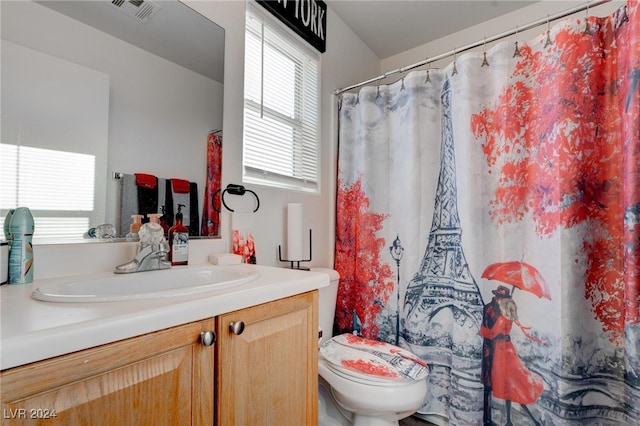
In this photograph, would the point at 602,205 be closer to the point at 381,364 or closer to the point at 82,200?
the point at 381,364

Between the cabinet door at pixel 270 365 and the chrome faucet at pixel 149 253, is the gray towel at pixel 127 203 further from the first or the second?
the cabinet door at pixel 270 365

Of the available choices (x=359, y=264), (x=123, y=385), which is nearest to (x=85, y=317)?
(x=123, y=385)

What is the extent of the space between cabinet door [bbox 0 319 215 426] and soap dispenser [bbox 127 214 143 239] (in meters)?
0.54

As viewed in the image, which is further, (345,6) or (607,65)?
(345,6)

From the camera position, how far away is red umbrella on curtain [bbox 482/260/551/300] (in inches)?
51.5

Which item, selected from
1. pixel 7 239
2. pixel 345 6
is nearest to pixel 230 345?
pixel 7 239

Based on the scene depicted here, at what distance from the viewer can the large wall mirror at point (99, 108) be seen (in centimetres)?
80

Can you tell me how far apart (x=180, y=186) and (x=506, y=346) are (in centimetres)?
156

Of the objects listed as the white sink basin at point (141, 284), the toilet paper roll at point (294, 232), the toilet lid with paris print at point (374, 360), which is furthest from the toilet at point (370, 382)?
the white sink basin at point (141, 284)

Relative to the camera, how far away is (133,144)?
1.01 metres

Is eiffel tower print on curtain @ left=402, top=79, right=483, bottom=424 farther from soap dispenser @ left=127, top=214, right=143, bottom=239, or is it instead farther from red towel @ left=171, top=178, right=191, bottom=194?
soap dispenser @ left=127, top=214, right=143, bottom=239

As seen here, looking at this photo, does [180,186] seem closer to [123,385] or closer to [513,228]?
[123,385]

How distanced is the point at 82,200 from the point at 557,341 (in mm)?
1803

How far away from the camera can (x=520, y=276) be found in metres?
1.37
